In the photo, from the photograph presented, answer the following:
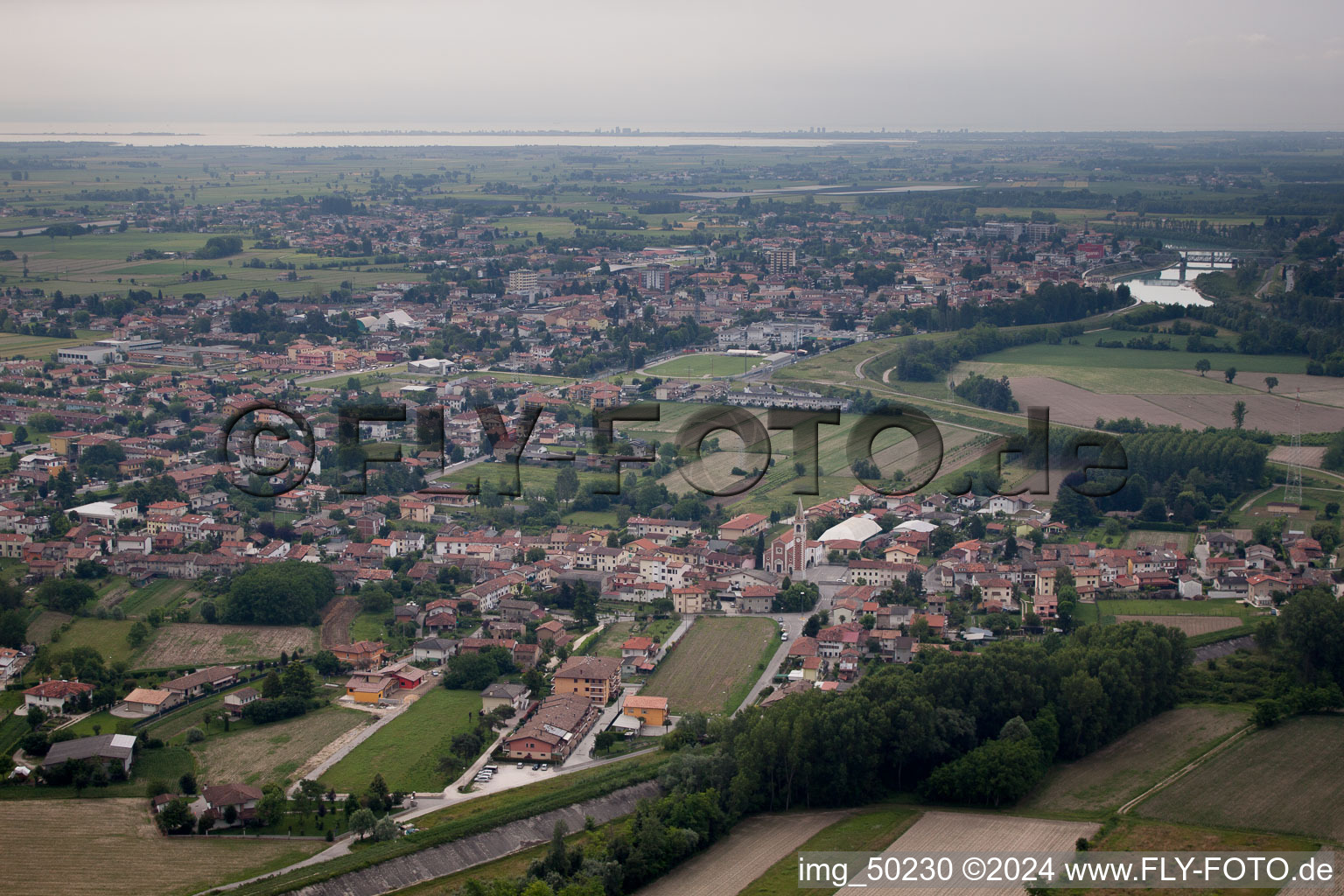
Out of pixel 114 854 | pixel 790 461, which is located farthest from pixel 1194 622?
pixel 114 854

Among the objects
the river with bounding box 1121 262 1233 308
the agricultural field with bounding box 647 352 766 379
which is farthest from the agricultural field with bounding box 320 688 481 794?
the river with bounding box 1121 262 1233 308

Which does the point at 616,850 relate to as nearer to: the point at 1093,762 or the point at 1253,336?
the point at 1093,762

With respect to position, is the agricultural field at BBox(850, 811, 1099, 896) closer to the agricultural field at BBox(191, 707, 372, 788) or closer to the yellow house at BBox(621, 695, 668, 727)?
the yellow house at BBox(621, 695, 668, 727)

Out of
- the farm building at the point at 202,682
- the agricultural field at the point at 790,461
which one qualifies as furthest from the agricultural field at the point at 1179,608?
the farm building at the point at 202,682

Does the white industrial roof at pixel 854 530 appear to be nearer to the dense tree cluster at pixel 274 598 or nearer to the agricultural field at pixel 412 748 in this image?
the agricultural field at pixel 412 748

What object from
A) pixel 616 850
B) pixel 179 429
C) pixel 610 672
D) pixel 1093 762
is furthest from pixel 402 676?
pixel 179 429
